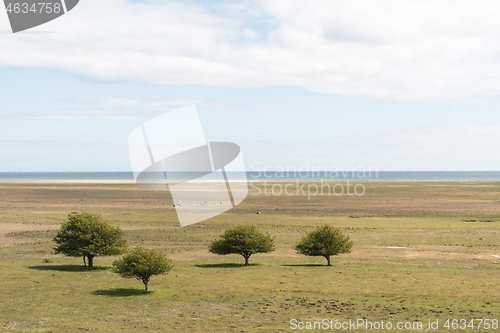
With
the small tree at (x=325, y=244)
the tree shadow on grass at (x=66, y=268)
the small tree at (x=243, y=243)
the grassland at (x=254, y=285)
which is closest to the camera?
the grassland at (x=254, y=285)

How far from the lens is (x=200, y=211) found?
83.0m

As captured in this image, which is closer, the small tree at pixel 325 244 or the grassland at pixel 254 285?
the grassland at pixel 254 285

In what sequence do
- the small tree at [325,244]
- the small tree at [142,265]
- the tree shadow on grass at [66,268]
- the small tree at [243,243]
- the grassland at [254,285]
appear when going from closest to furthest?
1. the grassland at [254,285]
2. the small tree at [142,265]
3. the tree shadow on grass at [66,268]
4. the small tree at [325,244]
5. the small tree at [243,243]

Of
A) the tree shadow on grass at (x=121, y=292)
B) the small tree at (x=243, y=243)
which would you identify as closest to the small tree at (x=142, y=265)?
the tree shadow on grass at (x=121, y=292)

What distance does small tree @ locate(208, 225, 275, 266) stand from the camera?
37.2 meters

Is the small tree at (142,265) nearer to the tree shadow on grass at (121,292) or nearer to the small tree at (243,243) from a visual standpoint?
the tree shadow on grass at (121,292)

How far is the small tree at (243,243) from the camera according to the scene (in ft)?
122

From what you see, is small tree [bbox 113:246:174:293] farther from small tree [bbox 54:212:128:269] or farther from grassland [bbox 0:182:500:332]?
small tree [bbox 54:212:128:269]

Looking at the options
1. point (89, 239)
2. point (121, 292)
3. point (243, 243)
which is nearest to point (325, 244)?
point (243, 243)

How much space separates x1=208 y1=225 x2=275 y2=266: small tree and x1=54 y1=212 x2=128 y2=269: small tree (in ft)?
27.9

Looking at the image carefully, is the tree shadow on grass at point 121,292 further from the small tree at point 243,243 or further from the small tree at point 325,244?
the small tree at point 325,244

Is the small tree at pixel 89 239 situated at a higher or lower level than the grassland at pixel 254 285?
higher

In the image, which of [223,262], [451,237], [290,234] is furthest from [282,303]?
[451,237]

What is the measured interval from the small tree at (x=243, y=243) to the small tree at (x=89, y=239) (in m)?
8.50
